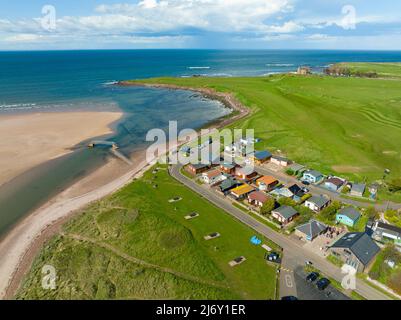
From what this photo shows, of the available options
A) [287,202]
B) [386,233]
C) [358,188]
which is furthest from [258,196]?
[358,188]

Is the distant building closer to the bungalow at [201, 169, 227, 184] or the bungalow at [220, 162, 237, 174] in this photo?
the bungalow at [201, 169, 227, 184]

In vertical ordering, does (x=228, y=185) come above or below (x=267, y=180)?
below

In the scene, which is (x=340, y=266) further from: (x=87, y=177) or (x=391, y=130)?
(x=391, y=130)

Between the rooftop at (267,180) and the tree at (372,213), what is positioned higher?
the rooftop at (267,180)

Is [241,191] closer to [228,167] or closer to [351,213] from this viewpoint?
[228,167]

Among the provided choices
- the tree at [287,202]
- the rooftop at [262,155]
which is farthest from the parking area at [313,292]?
the rooftop at [262,155]

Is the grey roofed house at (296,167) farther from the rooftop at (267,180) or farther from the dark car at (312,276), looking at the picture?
the dark car at (312,276)
